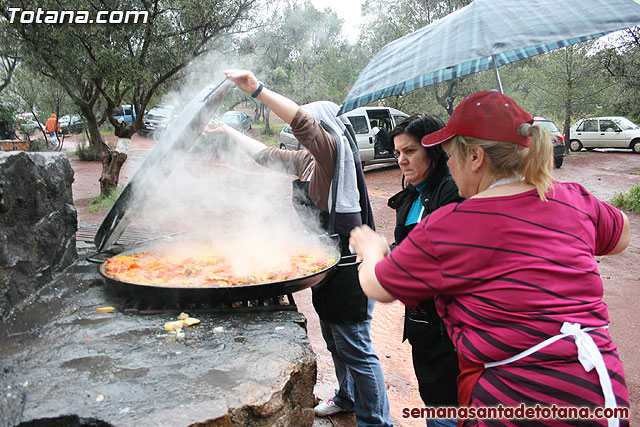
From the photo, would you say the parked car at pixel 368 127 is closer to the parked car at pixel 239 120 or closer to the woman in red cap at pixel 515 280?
the parked car at pixel 239 120

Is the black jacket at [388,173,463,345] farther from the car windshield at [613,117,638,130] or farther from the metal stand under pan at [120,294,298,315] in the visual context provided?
the car windshield at [613,117,638,130]

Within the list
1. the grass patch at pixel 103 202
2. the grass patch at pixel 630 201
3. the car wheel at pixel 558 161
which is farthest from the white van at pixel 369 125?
the grass patch at pixel 103 202

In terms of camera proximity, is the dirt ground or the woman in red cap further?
the dirt ground

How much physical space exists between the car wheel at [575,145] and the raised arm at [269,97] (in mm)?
23588

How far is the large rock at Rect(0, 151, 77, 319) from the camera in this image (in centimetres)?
269

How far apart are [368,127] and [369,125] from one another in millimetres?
Answer: 165

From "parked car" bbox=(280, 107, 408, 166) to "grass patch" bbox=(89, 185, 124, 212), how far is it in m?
6.64

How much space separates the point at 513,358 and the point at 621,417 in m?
0.38

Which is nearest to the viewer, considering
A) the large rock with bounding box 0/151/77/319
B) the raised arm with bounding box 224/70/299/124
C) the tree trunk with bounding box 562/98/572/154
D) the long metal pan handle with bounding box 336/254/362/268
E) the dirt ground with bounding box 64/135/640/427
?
the raised arm with bounding box 224/70/299/124

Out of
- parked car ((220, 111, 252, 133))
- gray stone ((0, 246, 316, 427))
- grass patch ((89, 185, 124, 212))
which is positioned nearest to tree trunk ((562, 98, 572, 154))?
parked car ((220, 111, 252, 133))

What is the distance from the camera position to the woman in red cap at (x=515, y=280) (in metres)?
1.46

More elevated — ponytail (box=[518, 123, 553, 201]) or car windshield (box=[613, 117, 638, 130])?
ponytail (box=[518, 123, 553, 201])

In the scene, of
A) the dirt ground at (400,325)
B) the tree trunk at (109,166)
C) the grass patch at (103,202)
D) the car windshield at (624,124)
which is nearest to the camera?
the dirt ground at (400,325)

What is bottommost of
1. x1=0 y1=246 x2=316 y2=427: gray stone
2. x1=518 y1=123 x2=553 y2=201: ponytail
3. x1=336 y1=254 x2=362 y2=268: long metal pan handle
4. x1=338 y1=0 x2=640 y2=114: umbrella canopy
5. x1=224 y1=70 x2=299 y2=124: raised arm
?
x1=0 y1=246 x2=316 y2=427: gray stone
